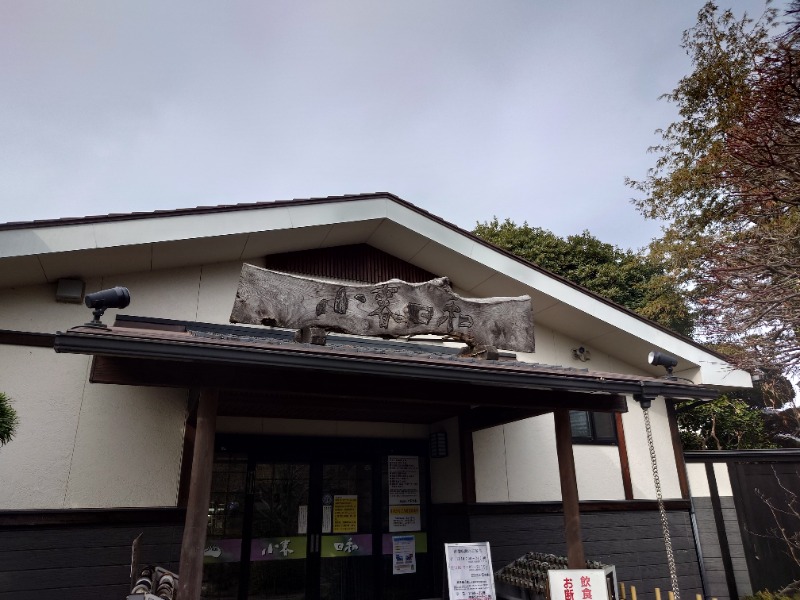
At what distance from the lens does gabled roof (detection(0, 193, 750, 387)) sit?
5996 mm

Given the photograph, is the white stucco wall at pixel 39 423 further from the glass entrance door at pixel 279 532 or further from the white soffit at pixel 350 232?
the white soffit at pixel 350 232

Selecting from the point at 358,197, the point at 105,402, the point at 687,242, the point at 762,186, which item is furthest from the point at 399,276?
the point at 687,242

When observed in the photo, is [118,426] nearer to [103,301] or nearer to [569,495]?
[103,301]

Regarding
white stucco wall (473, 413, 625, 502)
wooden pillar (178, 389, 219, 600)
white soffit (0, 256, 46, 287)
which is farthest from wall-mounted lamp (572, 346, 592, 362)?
white soffit (0, 256, 46, 287)

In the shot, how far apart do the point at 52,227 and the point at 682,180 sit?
17072 mm

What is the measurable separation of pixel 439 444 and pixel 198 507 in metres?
4.60

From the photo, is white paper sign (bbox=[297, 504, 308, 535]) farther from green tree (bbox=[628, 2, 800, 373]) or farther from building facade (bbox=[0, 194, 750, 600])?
green tree (bbox=[628, 2, 800, 373])

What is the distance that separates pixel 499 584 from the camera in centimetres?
677

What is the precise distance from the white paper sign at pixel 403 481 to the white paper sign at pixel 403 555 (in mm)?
517

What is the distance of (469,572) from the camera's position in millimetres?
6293

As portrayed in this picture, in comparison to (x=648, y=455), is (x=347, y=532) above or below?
below

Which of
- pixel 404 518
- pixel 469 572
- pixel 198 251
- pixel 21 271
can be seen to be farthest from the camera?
pixel 404 518

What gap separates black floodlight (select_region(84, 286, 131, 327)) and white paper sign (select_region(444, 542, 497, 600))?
445 cm

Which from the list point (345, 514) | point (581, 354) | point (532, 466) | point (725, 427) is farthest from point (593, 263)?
point (345, 514)
